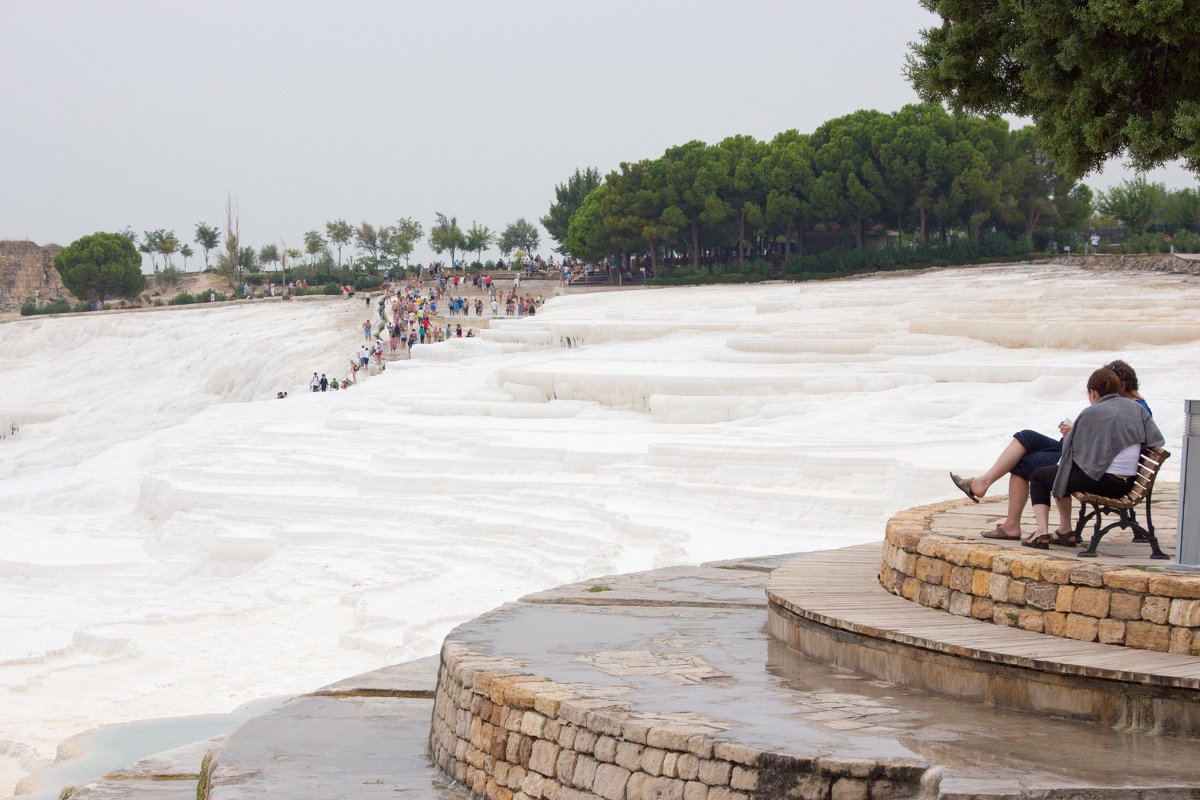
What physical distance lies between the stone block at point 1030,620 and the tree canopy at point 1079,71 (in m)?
3.70

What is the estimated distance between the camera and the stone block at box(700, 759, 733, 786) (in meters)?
4.40

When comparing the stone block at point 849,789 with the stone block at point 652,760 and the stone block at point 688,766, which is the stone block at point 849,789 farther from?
the stone block at point 652,760

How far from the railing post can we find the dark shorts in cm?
77

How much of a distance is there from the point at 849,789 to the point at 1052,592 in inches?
55.9

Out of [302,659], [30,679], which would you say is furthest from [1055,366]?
[30,679]

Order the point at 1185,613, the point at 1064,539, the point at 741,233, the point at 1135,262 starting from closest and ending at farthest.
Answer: the point at 1185,613
the point at 1064,539
the point at 1135,262
the point at 741,233

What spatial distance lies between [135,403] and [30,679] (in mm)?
28199

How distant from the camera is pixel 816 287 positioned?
121ft

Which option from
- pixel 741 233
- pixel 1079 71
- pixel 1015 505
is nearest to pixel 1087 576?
pixel 1015 505

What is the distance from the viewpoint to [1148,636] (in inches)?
194

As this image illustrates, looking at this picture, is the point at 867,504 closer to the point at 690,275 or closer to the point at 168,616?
the point at 168,616

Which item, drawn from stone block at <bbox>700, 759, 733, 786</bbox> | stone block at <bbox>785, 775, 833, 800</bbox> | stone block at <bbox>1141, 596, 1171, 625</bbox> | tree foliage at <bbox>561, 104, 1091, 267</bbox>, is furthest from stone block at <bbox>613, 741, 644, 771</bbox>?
tree foliage at <bbox>561, 104, 1091, 267</bbox>

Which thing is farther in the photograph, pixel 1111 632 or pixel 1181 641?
pixel 1111 632

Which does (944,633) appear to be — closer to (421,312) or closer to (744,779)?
(744,779)
